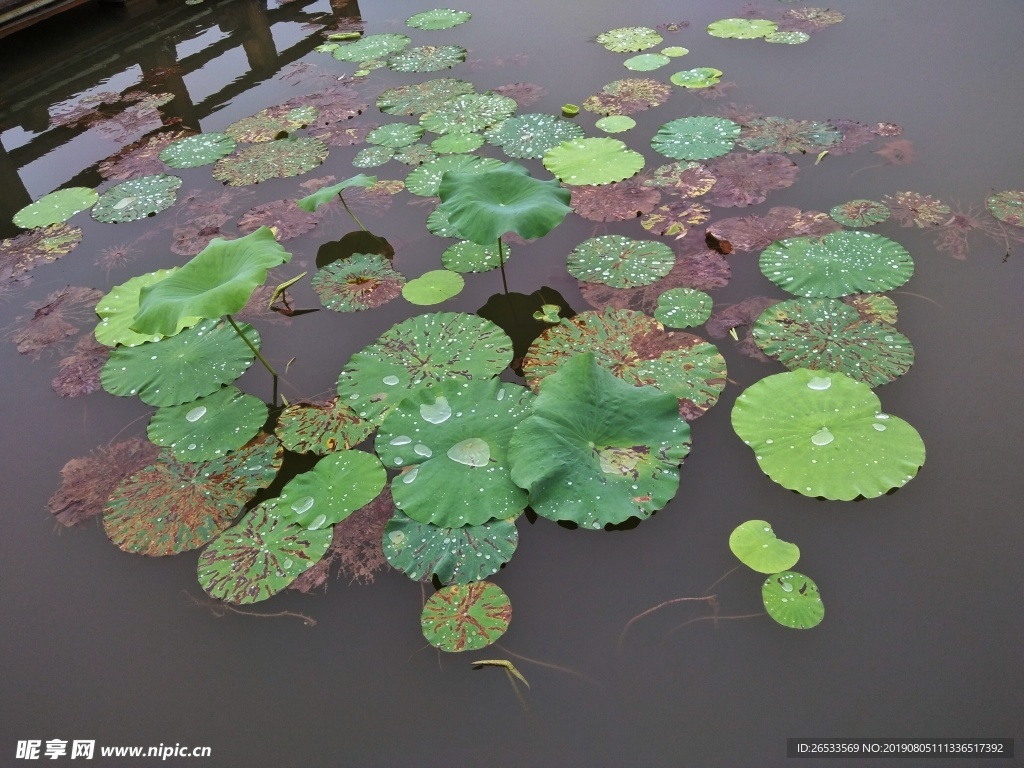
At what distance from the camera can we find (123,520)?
7.42 feet

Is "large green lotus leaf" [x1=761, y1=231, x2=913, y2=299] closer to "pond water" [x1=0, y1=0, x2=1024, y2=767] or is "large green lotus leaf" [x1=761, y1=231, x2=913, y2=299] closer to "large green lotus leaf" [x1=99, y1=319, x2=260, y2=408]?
"pond water" [x1=0, y1=0, x2=1024, y2=767]

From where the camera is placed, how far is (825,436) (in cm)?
215

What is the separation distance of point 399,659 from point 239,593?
1.81 feet

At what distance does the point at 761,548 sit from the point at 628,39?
4.14 meters

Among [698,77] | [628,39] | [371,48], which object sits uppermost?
[371,48]

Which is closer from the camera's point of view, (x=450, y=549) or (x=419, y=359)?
(x=450, y=549)

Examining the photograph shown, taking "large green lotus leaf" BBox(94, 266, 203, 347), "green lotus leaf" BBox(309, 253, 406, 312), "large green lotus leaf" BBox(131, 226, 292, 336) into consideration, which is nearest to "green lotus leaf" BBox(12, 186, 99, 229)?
"large green lotus leaf" BBox(94, 266, 203, 347)

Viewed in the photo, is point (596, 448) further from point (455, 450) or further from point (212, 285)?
point (212, 285)

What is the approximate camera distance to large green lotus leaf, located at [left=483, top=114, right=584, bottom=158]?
3816 mm

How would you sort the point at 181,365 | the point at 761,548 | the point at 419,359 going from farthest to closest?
the point at 181,365 → the point at 419,359 → the point at 761,548

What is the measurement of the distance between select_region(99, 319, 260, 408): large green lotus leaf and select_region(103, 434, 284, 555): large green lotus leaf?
0.31m

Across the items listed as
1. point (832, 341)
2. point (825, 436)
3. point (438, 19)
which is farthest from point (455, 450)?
point (438, 19)

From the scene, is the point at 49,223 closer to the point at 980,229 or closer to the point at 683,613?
the point at 683,613

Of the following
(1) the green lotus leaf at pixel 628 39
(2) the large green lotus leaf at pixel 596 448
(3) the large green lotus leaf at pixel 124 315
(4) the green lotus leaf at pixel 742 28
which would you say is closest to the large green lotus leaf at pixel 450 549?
(2) the large green lotus leaf at pixel 596 448
